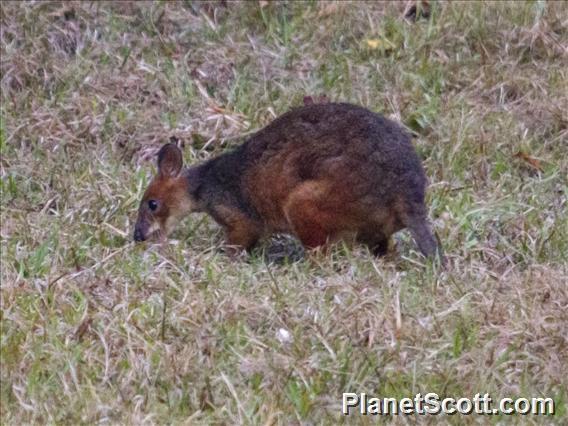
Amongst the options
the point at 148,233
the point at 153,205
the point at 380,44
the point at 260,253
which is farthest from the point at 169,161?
the point at 380,44

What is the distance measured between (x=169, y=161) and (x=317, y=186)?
3.75ft

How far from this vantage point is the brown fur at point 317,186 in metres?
7.58

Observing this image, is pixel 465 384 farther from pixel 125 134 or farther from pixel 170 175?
pixel 125 134

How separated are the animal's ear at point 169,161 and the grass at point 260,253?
0.98 ft

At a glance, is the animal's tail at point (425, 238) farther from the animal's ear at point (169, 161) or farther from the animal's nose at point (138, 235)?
the animal's ear at point (169, 161)

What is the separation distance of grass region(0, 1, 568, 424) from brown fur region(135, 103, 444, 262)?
0.56 feet

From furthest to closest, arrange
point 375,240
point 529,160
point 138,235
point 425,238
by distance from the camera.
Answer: point 529,160, point 138,235, point 375,240, point 425,238

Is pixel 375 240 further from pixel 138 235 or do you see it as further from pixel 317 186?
pixel 138 235

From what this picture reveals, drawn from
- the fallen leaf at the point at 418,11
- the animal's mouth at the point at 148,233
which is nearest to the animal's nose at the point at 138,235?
the animal's mouth at the point at 148,233

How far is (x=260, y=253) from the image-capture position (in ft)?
26.8

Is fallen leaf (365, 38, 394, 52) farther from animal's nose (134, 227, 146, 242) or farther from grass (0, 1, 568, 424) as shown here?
animal's nose (134, 227, 146, 242)

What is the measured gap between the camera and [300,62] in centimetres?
988

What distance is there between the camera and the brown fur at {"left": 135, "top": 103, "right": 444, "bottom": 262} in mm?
7582

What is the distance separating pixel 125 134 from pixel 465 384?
388 cm
